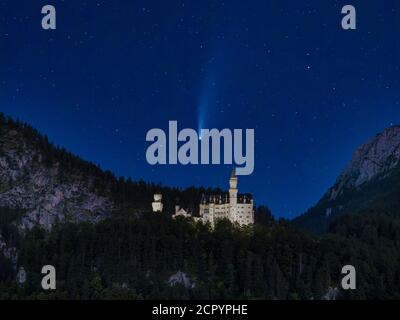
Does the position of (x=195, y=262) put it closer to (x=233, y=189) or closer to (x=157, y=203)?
(x=233, y=189)

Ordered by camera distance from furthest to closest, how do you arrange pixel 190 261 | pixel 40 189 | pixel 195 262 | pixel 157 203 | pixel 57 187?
pixel 57 187, pixel 40 189, pixel 157 203, pixel 190 261, pixel 195 262

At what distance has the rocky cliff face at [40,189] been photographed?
6137 inches

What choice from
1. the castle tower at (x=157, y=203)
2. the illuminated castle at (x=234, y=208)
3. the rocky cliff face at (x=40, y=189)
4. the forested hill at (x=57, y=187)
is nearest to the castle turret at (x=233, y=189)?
the illuminated castle at (x=234, y=208)

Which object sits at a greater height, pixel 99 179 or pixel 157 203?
pixel 99 179

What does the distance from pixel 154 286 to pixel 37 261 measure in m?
19.7

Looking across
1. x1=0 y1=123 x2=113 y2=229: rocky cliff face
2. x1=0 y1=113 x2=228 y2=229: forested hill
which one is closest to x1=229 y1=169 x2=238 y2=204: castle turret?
x1=0 y1=113 x2=228 y2=229: forested hill

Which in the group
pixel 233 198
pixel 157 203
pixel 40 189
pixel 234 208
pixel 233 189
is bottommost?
pixel 234 208

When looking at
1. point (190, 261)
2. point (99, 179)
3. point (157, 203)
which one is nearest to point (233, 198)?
point (190, 261)

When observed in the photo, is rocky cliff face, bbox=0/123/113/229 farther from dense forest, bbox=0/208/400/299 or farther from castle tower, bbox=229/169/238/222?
castle tower, bbox=229/169/238/222

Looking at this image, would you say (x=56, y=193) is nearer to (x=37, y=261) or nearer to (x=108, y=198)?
(x=108, y=198)

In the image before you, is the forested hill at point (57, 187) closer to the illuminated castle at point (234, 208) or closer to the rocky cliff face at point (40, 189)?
the rocky cliff face at point (40, 189)

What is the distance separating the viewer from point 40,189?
165 metres

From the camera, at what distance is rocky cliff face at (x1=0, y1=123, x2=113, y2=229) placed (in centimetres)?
15588

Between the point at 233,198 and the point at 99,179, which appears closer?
the point at 233,198
